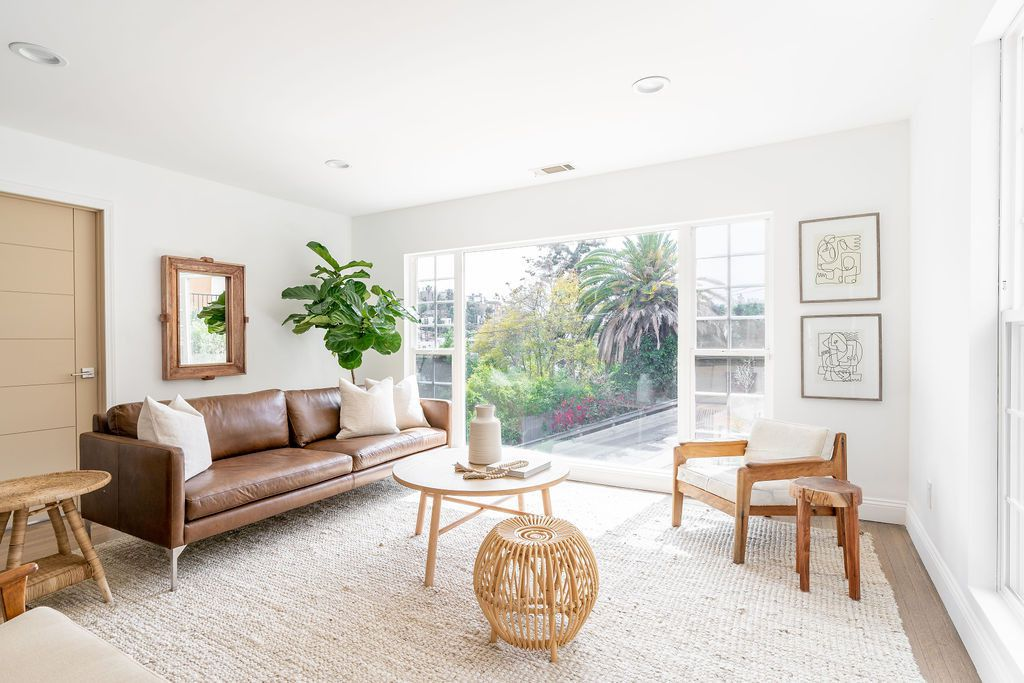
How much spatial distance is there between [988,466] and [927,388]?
0.93m

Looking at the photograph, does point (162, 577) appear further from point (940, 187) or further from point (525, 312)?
point (940, 187)

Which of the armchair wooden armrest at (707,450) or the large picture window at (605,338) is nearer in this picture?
the armchair wooden armrest at (707,450)

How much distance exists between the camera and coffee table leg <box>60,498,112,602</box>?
2.38 meters

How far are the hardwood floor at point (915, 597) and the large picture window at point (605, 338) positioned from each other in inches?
42.3

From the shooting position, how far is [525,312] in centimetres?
487

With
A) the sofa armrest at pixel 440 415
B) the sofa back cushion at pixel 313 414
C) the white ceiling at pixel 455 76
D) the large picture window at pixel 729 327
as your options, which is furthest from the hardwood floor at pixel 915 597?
the white ceiling at pixel 455 76

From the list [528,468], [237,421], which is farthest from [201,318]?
[528,468]

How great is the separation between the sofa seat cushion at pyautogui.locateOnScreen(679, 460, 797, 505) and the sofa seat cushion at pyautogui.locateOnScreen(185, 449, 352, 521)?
2.18 meters

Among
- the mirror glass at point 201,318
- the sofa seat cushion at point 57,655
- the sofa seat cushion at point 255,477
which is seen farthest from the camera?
the mirror glass at point 201,318

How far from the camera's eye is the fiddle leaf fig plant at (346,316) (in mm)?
4793

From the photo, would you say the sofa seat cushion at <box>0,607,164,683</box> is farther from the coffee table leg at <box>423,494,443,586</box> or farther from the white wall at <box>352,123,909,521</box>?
the white wall at <box>352,123,909,521</box>

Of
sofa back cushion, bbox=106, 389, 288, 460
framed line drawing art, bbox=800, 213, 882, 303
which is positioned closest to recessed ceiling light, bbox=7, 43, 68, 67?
sofa back cushion, bbox=106, 389, 288, 460

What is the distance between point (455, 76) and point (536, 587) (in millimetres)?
2368

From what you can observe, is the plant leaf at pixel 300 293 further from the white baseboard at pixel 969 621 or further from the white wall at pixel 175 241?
the white baseboard at pixel 969 621
